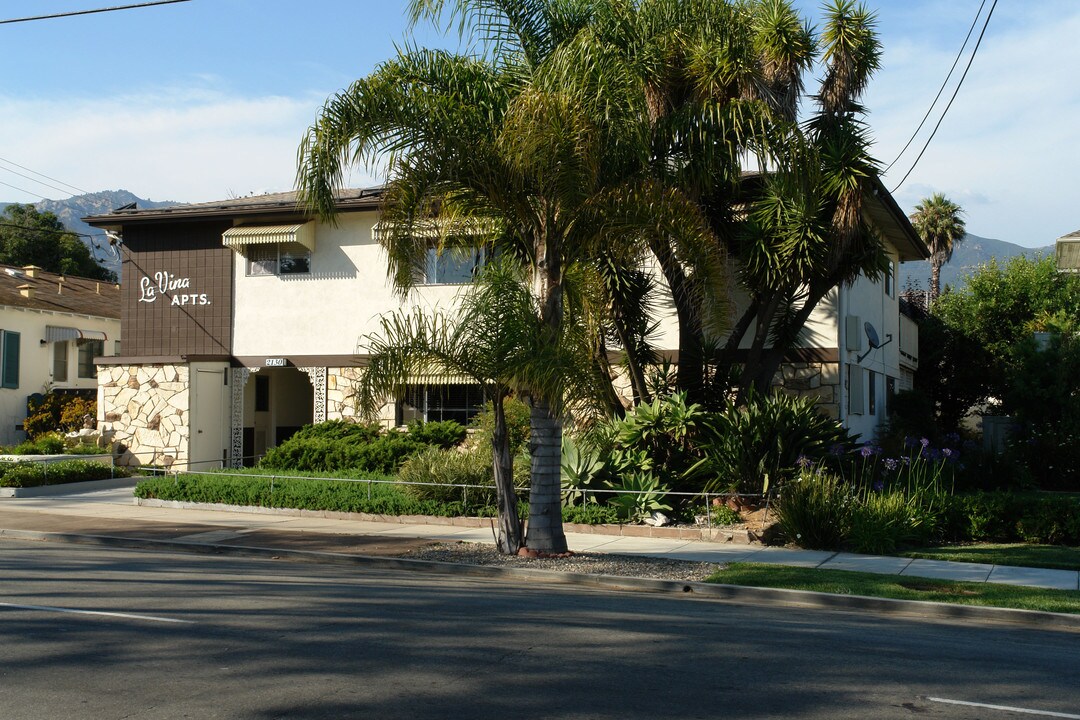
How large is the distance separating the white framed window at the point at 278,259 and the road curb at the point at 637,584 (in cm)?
1001

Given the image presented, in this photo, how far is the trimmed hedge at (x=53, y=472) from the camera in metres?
20.9

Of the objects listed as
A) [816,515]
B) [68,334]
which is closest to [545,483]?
[816,515]

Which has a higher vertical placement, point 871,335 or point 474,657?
point 871,335

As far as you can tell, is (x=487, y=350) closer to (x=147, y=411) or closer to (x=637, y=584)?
(x=637, y=584)

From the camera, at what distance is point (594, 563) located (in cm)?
1314

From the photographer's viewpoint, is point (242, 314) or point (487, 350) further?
point (242, 314)

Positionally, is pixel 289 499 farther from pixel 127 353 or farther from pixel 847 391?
pixel 847 391

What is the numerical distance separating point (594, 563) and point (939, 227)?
139 feet

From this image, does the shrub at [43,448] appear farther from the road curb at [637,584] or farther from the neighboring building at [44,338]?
the road curb at [637,584]

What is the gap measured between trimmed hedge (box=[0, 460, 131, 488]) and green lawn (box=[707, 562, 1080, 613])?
1569 centimetres

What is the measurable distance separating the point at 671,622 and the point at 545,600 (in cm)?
173

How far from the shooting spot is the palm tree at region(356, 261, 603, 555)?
12445 millimetres

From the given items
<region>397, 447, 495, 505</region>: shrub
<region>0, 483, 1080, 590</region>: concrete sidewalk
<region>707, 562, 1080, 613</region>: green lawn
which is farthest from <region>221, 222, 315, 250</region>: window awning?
<region>707, 562, 1080, 613</region>: green lawn

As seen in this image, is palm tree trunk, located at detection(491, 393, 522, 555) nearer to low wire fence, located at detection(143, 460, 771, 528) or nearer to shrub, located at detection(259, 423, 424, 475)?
low wire fence, located at detection(143, 460, 771, 528)
